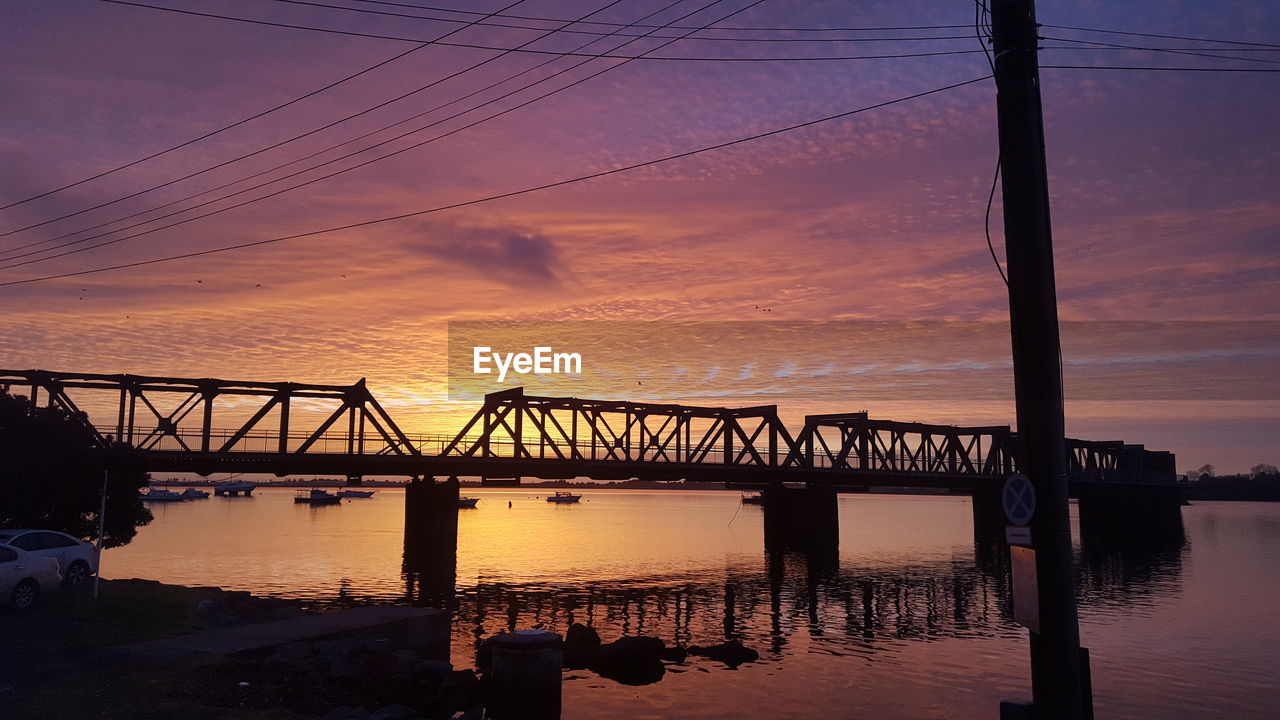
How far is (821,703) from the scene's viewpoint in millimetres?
27953

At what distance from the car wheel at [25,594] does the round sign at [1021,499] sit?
2913cm

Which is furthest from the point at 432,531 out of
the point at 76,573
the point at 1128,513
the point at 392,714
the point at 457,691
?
the point at 1128,513

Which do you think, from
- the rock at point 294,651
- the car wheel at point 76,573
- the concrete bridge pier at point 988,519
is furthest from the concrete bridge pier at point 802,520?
the rock at point 294,651

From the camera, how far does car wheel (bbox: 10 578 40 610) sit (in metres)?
27.0

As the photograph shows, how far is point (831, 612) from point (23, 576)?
1513 inches

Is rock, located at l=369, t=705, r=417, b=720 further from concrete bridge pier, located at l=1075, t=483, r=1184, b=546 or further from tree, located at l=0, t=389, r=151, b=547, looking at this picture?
concrete bridge pier, located at l=1075, t=483, r=1184, b=546

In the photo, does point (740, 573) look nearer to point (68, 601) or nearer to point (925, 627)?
point (925, 627)

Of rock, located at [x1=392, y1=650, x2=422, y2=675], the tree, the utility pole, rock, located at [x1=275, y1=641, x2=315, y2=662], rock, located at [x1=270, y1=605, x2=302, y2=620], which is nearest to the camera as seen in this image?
the utility pole

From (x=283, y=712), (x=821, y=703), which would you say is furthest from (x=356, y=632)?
(x=821, y=703)

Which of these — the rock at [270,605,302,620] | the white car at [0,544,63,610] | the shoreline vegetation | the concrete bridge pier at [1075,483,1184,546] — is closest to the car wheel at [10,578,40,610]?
the white car at [0,544,63,610]

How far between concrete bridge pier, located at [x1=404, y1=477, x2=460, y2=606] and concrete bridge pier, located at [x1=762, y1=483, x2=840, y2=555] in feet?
127

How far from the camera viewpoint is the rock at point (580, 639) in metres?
32.8

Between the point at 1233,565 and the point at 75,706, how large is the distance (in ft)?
315

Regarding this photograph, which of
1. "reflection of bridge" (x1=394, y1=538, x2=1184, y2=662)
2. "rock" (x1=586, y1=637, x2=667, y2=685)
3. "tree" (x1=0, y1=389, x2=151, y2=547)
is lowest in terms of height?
"reflection of bridge" (x1=394, y1=538, x2=1184, y2=662)
